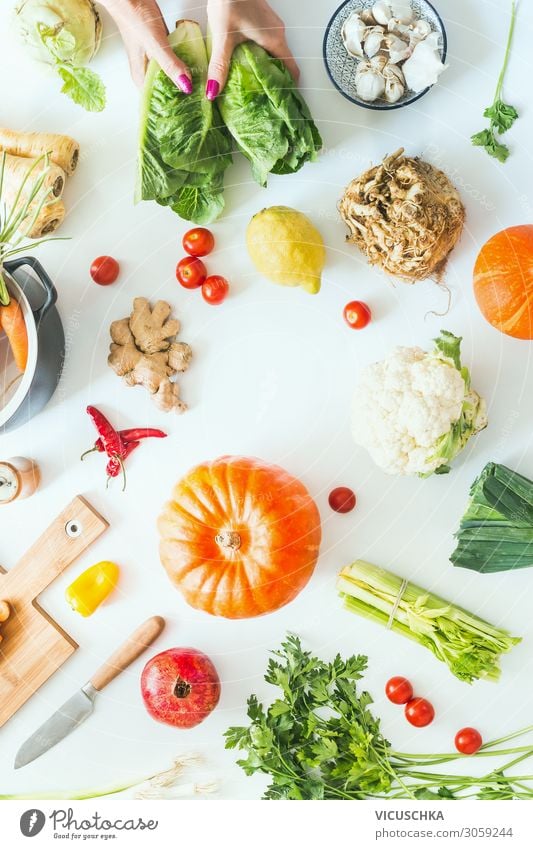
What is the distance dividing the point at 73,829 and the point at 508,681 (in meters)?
1.06

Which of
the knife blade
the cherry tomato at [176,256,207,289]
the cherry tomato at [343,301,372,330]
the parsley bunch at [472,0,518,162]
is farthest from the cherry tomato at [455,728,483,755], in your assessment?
the parsley bunch at [472,0,518,162]

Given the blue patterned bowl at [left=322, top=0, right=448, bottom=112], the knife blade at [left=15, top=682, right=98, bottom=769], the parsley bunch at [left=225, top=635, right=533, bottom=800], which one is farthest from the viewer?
the knife blade at [left=15, top=682, right=98, bottom=769]

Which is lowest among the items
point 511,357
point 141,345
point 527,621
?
point 527,621

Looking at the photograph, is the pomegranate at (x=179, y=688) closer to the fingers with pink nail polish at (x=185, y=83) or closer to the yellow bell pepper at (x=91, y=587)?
the yellow bell pepper at (x=91, y=587)

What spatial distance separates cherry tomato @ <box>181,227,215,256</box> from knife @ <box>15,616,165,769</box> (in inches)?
34.4

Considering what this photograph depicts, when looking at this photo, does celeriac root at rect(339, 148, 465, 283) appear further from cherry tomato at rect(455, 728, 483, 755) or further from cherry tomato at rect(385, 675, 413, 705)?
cherry tomato at rect(455, 728, 483, 755)

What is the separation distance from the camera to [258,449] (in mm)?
1837

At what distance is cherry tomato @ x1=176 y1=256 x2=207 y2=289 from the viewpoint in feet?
5.91

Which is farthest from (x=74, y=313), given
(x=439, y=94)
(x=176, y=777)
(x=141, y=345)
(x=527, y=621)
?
(x=527, y=621)

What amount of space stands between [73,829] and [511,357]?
1485 mm

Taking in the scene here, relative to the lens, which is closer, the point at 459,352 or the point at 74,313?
the point at 459,352

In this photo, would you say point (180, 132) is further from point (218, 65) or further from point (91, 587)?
point (91, 587)

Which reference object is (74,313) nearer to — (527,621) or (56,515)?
(56,515)

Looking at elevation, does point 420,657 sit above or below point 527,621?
below
